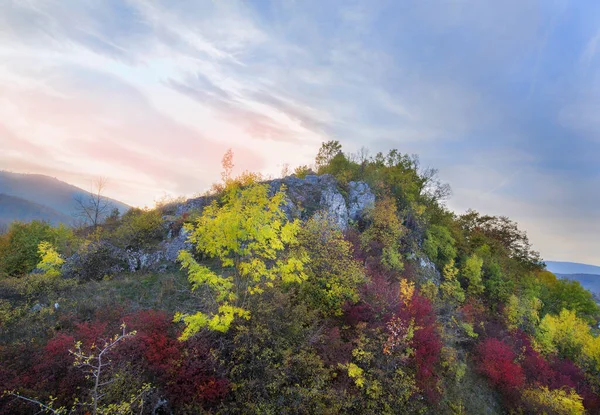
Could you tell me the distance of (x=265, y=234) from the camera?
10.1 m

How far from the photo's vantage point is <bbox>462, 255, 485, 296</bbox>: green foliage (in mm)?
28000

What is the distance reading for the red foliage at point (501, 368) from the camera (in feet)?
61.0

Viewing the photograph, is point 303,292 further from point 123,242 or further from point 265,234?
point 123,242

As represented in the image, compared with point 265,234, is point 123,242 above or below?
below

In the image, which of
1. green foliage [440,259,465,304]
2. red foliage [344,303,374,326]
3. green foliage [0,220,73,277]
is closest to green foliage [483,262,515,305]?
green foliage [440,259,465,304]

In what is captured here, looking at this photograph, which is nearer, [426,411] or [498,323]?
[426,411]

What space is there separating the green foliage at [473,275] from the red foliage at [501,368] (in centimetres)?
834


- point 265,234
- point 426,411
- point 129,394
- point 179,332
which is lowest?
point 426,411

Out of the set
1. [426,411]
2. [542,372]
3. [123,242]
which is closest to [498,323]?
[542,372]

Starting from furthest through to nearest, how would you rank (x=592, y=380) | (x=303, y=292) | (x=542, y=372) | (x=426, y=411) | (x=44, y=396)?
1. (x=592, y=380)
2. (x=542, y=372)
3. (x=303, y=292)
4. (x=426, y=411)
5. (x=44, y=396)

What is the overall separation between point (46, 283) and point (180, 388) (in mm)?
12019

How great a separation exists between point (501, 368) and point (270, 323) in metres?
17.9

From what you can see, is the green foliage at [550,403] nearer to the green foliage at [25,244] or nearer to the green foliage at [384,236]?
the green foliage at [384,236]

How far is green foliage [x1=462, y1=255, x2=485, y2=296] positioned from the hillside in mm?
135
